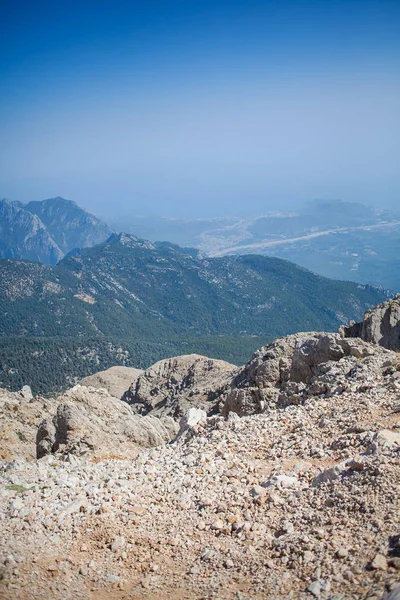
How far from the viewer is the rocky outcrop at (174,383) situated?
47.4m

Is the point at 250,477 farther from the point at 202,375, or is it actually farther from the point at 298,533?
the point at 202,375

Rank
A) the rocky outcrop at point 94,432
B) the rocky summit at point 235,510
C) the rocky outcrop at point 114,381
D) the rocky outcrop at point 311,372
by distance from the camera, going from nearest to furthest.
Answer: the rocky summit at point 235,510
the rocky outcrop at point 311,372
the rocky outcrop at point 94,432
the rocky outcrop at point 114,381

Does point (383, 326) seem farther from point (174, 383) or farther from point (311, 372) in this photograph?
point (174, 383)

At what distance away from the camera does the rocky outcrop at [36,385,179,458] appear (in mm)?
22875

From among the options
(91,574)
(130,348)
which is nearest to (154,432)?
(91,574)

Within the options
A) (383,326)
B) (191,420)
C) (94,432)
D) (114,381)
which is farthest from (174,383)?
(191,420)

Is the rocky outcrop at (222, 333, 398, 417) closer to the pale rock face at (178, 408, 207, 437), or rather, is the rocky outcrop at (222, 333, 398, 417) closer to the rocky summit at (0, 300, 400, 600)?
the rocky summit at (0, 300, 400, 600)

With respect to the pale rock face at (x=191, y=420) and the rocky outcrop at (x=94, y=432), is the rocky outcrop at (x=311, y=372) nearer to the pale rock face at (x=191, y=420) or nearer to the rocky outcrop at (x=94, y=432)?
the pale rock face at (x=191, y=420)

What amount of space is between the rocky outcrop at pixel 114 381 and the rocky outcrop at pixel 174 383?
9996 millimetres

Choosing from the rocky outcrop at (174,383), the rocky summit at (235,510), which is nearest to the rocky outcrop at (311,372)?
the rocky summit at (235,510)

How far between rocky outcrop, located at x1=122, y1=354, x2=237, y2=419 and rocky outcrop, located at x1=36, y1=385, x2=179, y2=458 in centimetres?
1730

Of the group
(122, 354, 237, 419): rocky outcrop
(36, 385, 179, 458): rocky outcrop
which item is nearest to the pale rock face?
(36, 385, 179, 458): rocky outcrop

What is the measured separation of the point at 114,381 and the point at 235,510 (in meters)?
61.7

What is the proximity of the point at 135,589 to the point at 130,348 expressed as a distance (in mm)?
166519
